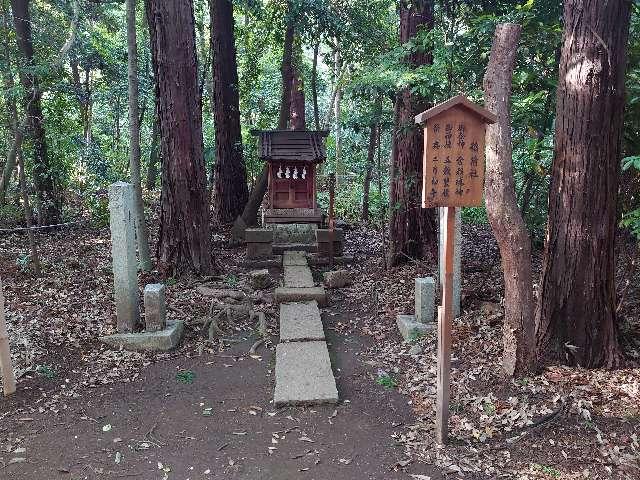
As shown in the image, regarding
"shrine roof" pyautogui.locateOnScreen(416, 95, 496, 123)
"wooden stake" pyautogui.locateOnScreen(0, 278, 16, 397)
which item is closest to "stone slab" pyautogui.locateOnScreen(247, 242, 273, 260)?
"wooden stake" pyautogui.locateOnScreen(0, 278, 16, 397)

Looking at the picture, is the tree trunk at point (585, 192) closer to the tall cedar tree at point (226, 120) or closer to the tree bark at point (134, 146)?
the tree bark at point (134, 146)

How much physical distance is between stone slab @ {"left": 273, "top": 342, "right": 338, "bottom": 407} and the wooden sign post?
50.2 inches

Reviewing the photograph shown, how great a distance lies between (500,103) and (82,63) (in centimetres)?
1164

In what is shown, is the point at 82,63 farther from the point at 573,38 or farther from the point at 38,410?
the point at 573,38

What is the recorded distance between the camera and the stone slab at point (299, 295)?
7.74 metres

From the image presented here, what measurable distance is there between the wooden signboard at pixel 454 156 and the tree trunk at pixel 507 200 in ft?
2.04

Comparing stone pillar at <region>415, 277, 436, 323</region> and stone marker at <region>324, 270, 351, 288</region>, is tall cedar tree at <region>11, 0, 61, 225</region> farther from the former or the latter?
stone pillar at <region>415, 277, 436, 323</region>

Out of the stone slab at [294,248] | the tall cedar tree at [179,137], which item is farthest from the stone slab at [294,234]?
the tall cedar tree at [179,137]

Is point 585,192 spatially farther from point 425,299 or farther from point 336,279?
point 336,279

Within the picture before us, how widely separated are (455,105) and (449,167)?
47 centimetres

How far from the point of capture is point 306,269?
30.5 ft

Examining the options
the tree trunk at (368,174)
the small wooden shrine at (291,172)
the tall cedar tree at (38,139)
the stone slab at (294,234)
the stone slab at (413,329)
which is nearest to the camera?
the stone slab at (413,329)

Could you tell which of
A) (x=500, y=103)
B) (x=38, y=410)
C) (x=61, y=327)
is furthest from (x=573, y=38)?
(x=61, y=327)

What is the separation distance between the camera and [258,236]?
10.3 m
